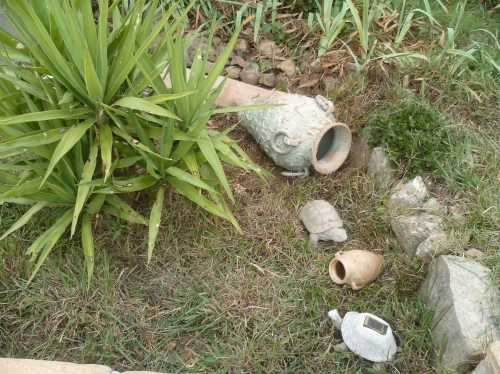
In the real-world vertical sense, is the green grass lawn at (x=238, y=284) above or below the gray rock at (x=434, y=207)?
below

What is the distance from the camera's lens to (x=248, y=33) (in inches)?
126

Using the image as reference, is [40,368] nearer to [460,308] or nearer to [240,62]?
[460,308]

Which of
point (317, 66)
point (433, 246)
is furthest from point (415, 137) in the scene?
point (317, 66)

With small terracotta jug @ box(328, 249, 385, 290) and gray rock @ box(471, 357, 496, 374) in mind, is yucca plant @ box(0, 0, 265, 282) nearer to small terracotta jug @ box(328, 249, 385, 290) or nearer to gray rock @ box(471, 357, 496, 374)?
small terracotta jug @ box(328, 249, 385, 290)

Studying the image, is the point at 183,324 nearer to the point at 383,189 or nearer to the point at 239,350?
the point at 239,350

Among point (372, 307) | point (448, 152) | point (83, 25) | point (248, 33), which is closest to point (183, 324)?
point (372, 307)

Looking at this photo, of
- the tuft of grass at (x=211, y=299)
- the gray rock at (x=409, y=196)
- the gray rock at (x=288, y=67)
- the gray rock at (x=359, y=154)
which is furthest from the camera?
the gray rock at (x=288, y=67)

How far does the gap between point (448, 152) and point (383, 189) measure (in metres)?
0.37

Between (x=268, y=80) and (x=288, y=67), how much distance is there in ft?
0.48

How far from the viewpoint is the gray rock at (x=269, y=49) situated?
10.2 feet

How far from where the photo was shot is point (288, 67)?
3.04 metres

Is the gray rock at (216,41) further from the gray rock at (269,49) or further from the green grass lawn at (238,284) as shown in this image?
the green grass lawn at (238,284)

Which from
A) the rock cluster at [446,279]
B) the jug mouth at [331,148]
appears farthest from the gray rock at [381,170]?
the jug mouth at [331,148]

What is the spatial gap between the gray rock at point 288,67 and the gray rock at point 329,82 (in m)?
0.20
